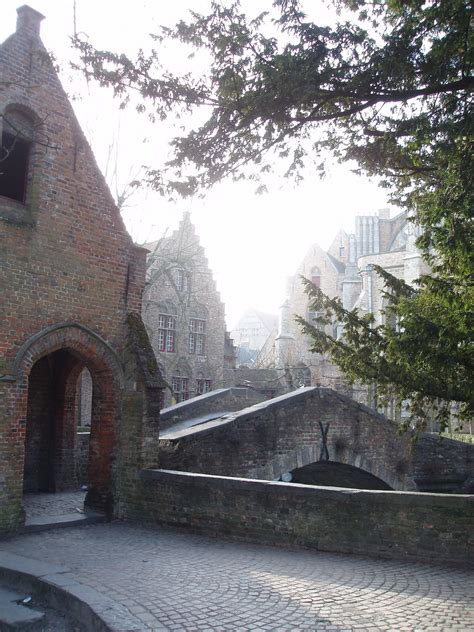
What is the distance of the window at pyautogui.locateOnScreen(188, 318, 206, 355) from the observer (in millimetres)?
36750

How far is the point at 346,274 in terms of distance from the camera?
2041 inches

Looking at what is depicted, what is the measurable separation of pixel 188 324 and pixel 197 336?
1140 mm

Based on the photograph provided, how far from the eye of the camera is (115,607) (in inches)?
215

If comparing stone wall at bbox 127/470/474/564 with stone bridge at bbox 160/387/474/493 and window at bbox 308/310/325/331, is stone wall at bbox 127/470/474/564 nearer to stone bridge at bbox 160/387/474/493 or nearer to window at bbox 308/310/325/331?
stone bridge at bbox 160/387/474/493

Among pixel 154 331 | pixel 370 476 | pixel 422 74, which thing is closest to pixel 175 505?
pixel 422 74

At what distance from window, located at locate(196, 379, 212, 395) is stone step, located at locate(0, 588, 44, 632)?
3002 cm

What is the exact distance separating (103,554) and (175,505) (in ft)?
5.68

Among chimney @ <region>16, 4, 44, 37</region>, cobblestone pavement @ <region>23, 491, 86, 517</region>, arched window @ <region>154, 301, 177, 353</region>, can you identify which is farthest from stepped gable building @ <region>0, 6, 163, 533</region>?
arched window @ <region>154, 301, 177, 353</region>

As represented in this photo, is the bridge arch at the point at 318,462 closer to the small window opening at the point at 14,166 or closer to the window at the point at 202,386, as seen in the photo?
the small window opening at the point at 14,166

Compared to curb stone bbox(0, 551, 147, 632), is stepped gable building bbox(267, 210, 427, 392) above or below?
above

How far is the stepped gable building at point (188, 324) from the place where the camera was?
3456 cm

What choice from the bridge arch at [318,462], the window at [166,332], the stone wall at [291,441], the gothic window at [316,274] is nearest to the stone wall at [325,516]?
the stone wall at [291,441]

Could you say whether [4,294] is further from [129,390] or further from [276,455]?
[276,455]

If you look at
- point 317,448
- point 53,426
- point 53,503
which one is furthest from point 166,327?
point 53,503
